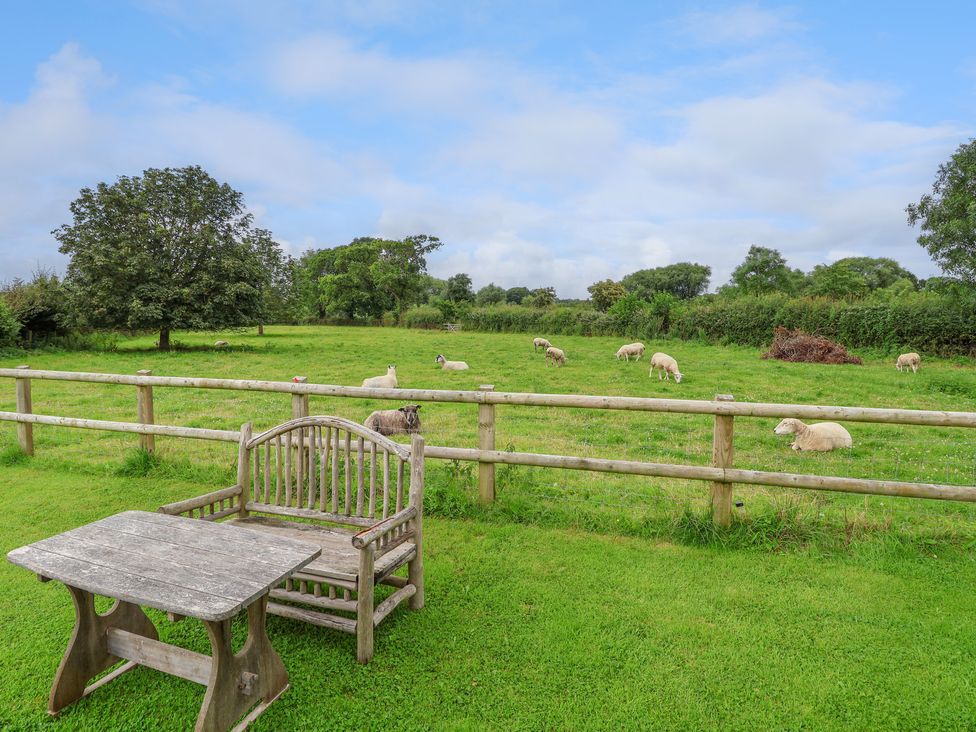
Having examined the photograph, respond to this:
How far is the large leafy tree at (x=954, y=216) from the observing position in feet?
67.0

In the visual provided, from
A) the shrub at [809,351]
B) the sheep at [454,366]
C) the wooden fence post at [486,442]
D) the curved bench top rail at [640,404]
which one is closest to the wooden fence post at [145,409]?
the curved bench top rail at [640,404]

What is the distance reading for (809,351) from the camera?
66.2 ft

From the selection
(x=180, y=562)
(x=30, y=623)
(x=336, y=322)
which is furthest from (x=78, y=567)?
(x=336, y=322)

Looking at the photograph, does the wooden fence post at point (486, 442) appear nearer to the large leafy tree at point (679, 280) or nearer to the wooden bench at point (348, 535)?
the wooden bench at point (348, 535)

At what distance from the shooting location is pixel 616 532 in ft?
15.0

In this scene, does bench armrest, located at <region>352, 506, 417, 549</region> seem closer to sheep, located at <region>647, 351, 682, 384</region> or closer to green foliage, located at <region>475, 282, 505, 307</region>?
sheep, located at <region>647, 351, 682, 384</region>

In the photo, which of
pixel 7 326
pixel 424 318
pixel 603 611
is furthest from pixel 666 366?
pixel 424 318

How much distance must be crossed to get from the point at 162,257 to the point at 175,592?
2462 centimetres

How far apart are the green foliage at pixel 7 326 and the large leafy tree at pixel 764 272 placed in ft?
173

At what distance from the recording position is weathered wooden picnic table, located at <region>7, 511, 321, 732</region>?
222 cm

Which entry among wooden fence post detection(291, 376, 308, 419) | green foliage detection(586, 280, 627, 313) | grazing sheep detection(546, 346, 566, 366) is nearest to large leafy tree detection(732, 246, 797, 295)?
green foliage detection(586, 280, 627, 313)

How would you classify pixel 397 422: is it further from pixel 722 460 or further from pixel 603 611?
pixel 603 611

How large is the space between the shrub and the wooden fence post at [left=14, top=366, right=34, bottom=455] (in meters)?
21.8

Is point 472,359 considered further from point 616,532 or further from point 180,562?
point 180,562
